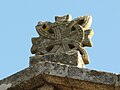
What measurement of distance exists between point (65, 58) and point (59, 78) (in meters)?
0.58

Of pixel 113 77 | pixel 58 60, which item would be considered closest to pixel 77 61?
pixel 58 60

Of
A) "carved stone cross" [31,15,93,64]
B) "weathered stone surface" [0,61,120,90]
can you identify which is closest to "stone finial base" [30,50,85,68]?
"carved stone cross" [31,15,93,64]

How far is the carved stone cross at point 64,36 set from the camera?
9.17 metres

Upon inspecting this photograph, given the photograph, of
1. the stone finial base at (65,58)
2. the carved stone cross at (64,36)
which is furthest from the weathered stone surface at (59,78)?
the carved stone cross at (64,36)

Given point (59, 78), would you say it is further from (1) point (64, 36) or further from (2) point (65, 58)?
(1) point (64, 36)

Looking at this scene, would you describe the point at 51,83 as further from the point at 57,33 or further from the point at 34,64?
the point at 57,33

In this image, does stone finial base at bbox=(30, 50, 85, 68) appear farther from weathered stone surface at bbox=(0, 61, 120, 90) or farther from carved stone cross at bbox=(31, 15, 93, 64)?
weathered stone surface at bbox=(0, 61, 120, 90)

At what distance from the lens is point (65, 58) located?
29.2 ft

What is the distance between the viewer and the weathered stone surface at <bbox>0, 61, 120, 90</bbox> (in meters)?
8.19

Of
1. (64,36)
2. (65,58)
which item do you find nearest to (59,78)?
(65,58)

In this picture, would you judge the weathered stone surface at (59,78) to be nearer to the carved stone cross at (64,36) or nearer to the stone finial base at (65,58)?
the stone finial base at (65,58)

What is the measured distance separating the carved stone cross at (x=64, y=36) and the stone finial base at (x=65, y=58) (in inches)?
7.2

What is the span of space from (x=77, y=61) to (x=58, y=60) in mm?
287

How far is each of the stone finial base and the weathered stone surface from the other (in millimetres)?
382
